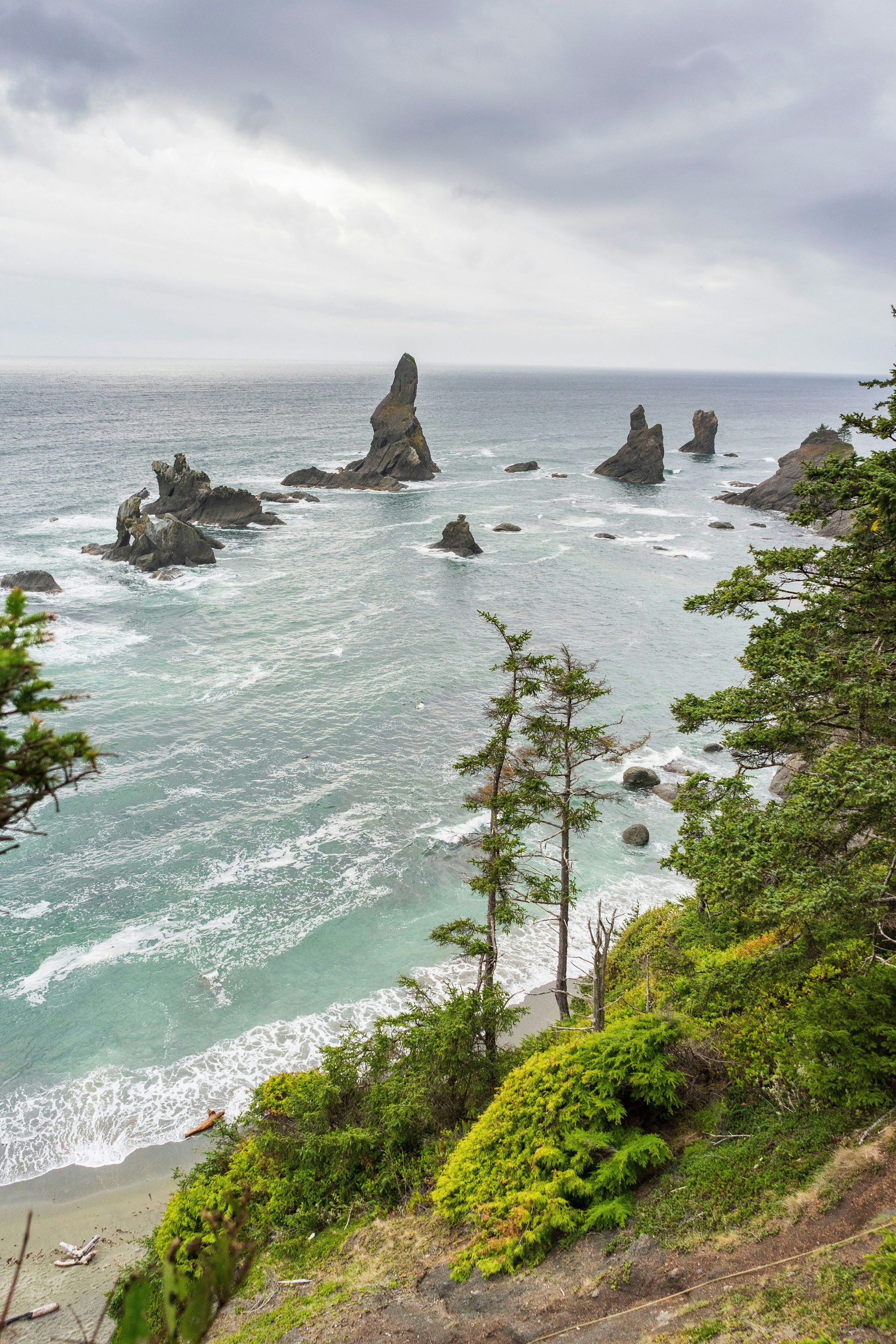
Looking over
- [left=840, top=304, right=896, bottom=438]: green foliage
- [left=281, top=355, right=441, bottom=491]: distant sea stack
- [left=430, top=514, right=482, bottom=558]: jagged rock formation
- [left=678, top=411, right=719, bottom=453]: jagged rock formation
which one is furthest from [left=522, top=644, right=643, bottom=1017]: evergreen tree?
[left=678, top=411, right=719, bottom=453]: jagged rock formation

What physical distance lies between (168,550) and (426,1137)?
60068 mm

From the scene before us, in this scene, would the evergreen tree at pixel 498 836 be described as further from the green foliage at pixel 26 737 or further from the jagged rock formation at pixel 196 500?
the jagged rock formation at pixel 196 500

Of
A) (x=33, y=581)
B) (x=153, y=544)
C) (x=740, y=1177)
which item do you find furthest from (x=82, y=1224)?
(x=153, y=544)

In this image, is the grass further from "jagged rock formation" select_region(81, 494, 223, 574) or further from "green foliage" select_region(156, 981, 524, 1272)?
"jagged rock formation" select_region(81, 494, 223, 574)

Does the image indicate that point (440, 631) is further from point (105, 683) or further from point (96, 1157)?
point (96, 1157)

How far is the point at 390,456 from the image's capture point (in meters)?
105

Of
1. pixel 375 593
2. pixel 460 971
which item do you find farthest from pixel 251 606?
pixel 460 971

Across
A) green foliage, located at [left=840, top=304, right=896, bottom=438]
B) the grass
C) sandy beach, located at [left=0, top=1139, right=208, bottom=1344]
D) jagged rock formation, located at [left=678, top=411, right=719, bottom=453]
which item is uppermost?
jagged rock formation, located at [left=678, top=411, right=719, bottom=453]

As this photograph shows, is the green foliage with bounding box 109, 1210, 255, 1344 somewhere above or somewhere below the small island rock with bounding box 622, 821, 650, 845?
above

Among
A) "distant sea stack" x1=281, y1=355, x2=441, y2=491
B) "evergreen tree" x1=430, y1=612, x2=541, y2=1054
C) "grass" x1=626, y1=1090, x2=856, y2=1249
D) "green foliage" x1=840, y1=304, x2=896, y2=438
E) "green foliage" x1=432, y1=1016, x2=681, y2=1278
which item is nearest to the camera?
"grass" x1=626, y1=1090, x2=856, y2=1249

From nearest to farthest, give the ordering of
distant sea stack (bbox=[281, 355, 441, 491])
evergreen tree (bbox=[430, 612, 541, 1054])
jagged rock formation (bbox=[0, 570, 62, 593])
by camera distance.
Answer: evergreen tree (bbox=[430, 612, 541, 1054]), jagged rock formation (bbox=[0, 570, 62, 593]), distant sea stack (bbox=[281, 355, 441, 491])

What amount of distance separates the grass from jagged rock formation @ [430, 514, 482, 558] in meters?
63.6

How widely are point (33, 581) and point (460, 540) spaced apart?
37.4 m

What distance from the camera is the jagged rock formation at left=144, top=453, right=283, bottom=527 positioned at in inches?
3137
